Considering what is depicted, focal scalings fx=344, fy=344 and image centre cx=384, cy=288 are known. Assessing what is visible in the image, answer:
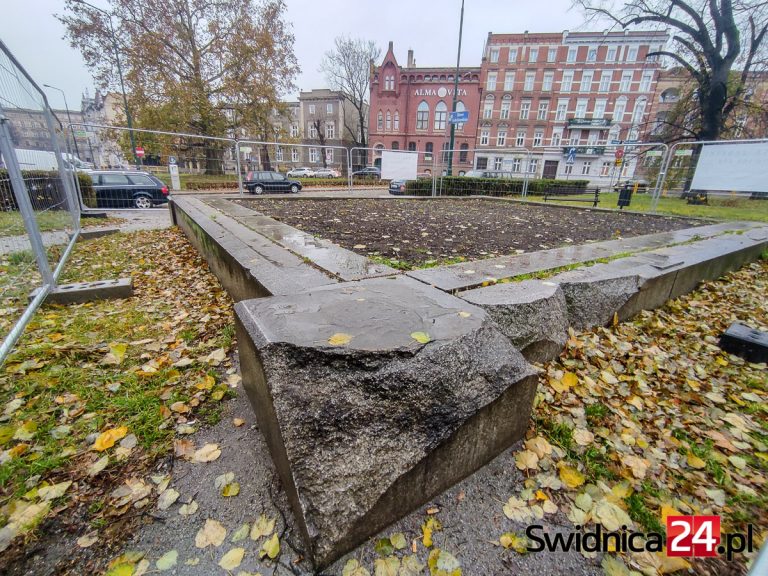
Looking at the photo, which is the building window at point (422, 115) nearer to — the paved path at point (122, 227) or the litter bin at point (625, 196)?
the litter bin at point (625, 196)

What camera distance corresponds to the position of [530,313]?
6.79ft

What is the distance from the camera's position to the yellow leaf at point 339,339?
4.63 feet

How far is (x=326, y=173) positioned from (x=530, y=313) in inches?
595

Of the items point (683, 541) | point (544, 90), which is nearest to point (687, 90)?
point (544, 90)

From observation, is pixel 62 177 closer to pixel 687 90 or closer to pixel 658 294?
pixel 658 294

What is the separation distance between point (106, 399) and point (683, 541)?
279cm

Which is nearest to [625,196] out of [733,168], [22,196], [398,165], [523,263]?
[733,168]

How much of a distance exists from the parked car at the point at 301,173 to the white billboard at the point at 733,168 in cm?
1252

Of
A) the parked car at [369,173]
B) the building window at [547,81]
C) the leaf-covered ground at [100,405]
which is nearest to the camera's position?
the leaf-covered ground at [100,405]

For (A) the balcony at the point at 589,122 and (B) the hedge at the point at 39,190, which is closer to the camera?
(B) the hedge at the point at 39,190

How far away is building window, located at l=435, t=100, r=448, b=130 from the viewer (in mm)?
40844

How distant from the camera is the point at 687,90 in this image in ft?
68.0

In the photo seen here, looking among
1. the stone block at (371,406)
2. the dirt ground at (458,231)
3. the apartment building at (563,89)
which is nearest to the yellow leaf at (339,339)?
the stone block at (371,406)

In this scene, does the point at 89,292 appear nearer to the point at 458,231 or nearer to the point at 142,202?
the point at 458,231
